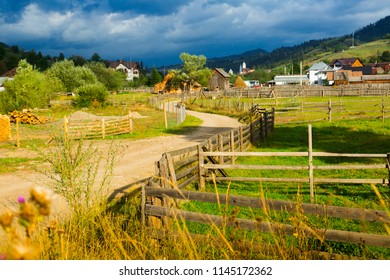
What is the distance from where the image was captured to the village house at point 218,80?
84.4 meters

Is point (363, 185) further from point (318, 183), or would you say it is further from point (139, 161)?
point (139, 161)

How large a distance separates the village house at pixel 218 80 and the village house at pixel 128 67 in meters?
69.0

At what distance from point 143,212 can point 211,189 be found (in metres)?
4.89

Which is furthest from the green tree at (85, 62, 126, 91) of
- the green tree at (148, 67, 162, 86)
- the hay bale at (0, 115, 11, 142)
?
the hay bale at (0, 115, 11, 142)

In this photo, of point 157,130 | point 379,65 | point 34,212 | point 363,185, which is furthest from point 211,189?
point 379,65

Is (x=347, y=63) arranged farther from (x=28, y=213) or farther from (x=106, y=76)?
(x=28, y=213)

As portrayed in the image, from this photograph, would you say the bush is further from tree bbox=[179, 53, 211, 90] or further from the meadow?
tree bbox=[179, 53, 211, 90]

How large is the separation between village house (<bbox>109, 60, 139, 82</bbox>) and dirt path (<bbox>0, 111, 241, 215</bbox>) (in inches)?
5142

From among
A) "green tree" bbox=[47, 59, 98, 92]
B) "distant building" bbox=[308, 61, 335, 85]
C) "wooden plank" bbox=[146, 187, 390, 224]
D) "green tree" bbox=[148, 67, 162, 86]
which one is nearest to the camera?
"wooden plank" bbox=[146, 187, 390, 224]

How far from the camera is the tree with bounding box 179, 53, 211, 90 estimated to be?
83938mm

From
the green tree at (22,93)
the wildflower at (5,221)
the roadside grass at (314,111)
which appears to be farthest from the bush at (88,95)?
the wildflower at (5,221)

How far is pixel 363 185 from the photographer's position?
1105 centimetres

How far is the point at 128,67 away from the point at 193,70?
78360mm

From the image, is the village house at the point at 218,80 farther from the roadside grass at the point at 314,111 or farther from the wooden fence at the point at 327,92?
the roadside grass at the point at 314,111
